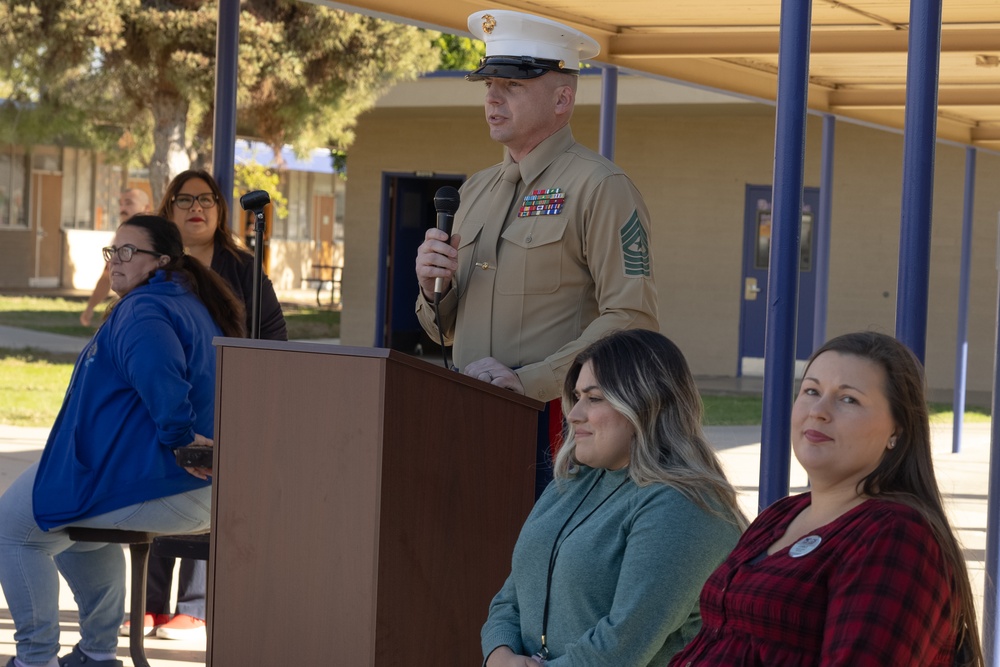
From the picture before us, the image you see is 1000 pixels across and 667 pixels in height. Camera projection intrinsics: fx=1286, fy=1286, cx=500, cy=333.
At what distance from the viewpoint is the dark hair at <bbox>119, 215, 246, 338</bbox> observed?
4.24m

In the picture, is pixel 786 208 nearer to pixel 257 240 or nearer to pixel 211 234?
pixel 257 240

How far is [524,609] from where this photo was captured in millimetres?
2705

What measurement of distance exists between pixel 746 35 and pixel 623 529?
4.33 m

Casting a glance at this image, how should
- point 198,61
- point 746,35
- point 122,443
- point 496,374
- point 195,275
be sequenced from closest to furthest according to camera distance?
point 496,374 → point 122,443 → point 195,275 → point 746,35 → point 198,61

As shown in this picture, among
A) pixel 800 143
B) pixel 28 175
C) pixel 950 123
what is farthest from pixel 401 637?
pixel 28 175

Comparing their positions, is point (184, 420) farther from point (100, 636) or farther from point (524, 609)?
point (524, 609)

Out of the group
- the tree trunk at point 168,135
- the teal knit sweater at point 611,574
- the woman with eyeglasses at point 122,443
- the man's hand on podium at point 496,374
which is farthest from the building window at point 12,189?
the teal knit sweater at point 611,574

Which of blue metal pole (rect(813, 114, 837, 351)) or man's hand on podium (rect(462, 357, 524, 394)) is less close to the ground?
blue metal pole (rect(813, 114, 837, 351))

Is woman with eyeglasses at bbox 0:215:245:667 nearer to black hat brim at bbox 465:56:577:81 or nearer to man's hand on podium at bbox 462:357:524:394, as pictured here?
man's hand on podium at bbox 462:357:524:394

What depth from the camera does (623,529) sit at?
2.56m

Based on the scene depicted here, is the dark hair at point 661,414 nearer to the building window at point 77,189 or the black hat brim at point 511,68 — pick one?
the black hat brim at point 511,68

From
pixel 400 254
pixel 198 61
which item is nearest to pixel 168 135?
pixel 198 61

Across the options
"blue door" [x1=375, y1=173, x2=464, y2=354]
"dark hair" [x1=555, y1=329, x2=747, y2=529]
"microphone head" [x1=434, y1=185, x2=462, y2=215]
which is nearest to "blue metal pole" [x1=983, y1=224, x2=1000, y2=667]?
"dark hair" [x1=555, y1=329, x2=747, y2=529]

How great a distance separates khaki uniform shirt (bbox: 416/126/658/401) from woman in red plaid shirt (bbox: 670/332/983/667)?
1.00 meters
